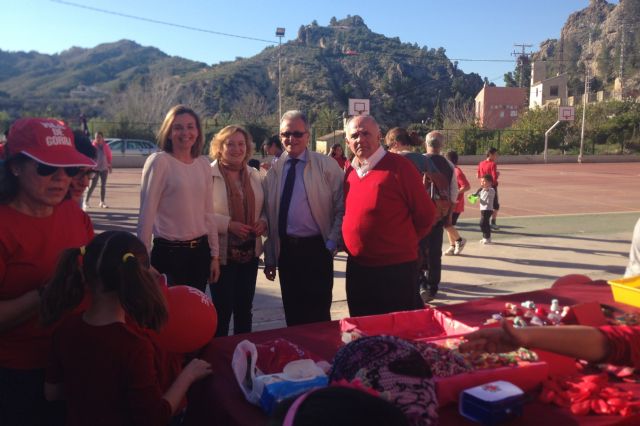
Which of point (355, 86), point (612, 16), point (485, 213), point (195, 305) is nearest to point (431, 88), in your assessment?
point (355, 86)

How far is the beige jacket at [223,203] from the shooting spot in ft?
13.0

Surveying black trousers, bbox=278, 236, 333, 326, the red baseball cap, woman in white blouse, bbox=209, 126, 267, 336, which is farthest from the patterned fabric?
woman in white blouse, bbox=209, 126, 267, 336

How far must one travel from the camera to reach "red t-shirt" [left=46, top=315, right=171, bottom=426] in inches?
73.7

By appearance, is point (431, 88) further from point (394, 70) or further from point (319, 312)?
point (319, 312)

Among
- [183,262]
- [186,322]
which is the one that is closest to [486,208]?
[183,262]

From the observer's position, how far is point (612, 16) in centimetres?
14150

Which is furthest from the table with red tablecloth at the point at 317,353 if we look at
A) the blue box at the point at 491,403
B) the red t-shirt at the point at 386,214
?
the red t-shirt at the point at 386,214

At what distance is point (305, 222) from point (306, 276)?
1.26 ft

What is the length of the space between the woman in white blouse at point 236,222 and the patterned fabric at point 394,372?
2030mm

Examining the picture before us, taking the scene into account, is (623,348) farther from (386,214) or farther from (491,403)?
(386,214)

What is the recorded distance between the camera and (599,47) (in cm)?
12838

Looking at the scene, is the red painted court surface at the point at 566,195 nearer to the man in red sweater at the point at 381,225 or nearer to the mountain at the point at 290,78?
the man in red sweater at the point at 381,225

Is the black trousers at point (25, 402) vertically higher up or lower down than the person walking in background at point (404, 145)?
lower down

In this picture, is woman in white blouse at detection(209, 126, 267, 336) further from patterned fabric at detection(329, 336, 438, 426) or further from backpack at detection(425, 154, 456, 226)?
backpack at detection(425, 154, 456, 226)
